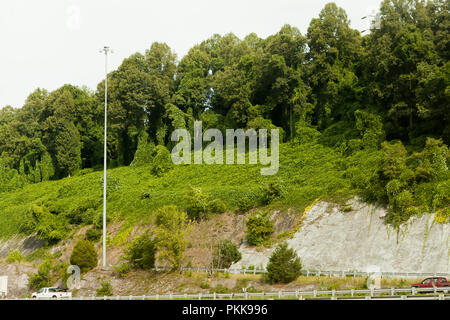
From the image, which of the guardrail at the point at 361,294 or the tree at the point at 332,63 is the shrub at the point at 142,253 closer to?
the guardrail at the point at 361,294

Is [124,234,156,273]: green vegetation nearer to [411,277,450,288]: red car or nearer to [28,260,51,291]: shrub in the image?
[28,260,51,291]: shrub

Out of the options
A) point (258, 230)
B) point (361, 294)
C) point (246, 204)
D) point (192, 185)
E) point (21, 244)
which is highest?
point (192, 185)

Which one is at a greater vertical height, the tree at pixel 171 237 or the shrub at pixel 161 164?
the shrub at pixel 161 164

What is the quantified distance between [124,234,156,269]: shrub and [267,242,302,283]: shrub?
35.0ft

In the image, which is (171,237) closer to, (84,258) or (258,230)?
(258,230)

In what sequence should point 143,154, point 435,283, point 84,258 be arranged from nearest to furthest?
point 435,283, point 84,258, point 143,154

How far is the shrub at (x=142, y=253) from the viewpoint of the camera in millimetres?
37312

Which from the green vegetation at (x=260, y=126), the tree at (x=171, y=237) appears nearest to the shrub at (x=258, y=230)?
the green vegetation at (x=260, y=126)

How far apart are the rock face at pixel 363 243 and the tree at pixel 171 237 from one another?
15.1 ft

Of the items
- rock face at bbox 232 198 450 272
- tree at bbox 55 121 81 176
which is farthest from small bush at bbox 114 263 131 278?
tree at bbox 55 121 81 176

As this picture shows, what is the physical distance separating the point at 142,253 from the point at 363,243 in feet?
54.9

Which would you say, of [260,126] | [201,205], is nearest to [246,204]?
[201,205]

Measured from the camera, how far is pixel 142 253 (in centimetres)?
3788
